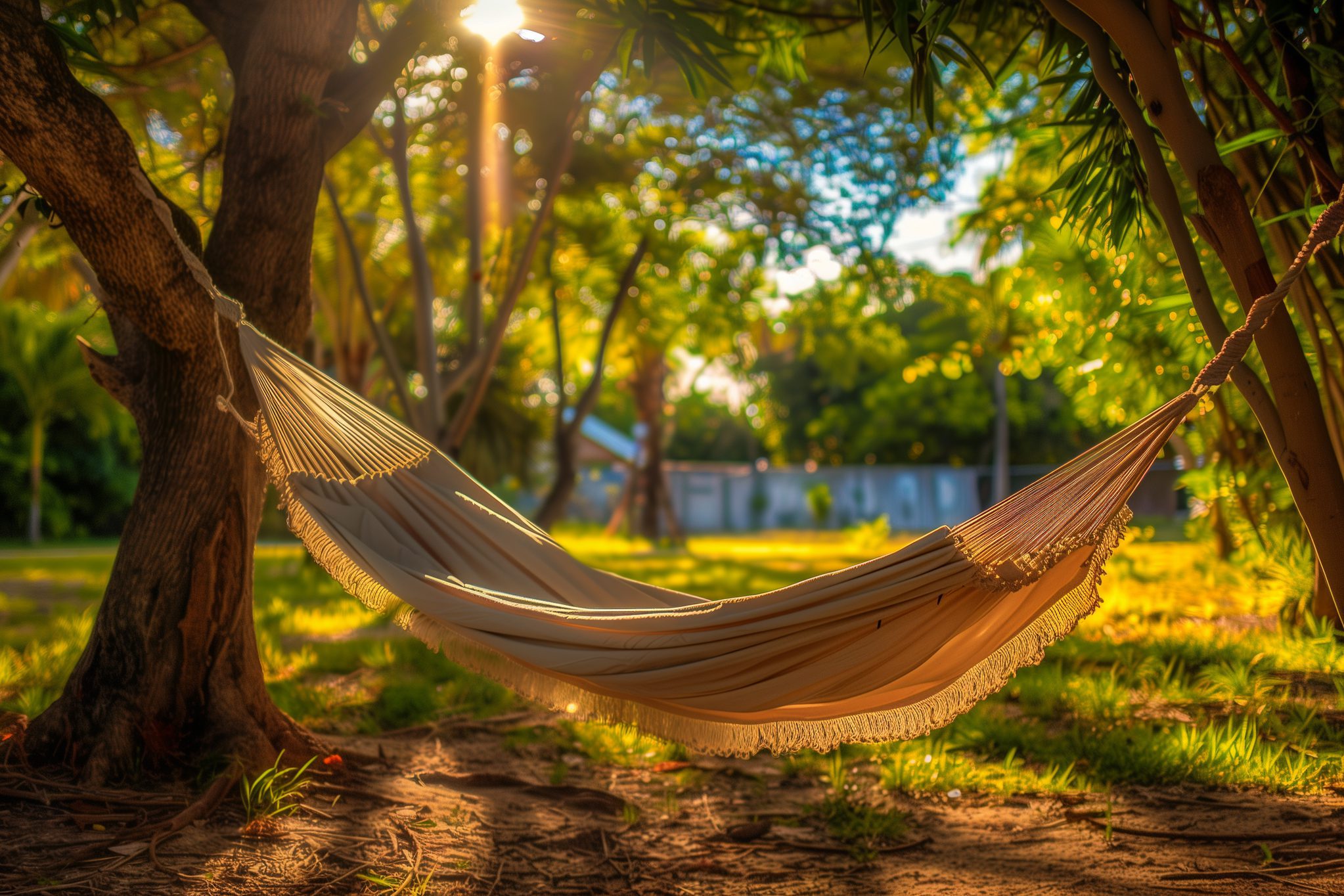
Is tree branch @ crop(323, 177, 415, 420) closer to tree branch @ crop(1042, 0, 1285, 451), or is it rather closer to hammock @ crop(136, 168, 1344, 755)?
hammock @ crop(136, 168, 1344, 755)

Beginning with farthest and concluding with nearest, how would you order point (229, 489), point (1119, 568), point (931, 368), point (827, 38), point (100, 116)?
point (931, 368), point (1119, 568), point (827, 38), point (229, 489), point (100, 116)

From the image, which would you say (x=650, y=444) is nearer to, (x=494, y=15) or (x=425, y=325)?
(x=425, y=325)

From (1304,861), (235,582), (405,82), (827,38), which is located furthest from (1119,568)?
(235,582)

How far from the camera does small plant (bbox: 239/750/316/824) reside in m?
1.84

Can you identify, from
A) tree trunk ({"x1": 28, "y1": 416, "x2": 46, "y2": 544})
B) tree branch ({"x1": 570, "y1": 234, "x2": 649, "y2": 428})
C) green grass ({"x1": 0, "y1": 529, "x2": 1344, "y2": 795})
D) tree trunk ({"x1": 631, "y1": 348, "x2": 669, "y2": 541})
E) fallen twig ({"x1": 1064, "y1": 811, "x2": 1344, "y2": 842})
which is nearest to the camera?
fallen twig ({"x1": 1064, "y1": 811, "x2": 1344, "y2": 842})

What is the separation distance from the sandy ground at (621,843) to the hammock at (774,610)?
36 centimetres

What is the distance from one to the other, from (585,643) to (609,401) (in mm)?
21558

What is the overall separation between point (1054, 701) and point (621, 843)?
4.62ft

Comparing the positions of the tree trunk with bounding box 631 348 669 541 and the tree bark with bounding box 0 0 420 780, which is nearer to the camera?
the tree bark with bounding box 0 0 420 780

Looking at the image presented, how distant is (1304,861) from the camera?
5.66ft

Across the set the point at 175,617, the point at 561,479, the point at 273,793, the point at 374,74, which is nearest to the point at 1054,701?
the point at 273,793

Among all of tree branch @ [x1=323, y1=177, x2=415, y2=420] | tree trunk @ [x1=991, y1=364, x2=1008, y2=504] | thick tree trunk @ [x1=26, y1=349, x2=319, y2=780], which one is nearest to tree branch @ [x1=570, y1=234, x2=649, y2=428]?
tree branch @ [x1=323, y1=177, x2=415, y2=420]

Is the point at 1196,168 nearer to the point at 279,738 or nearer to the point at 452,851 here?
the point at 452,851

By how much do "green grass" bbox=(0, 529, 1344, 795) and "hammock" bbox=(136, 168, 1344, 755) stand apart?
52 cm
